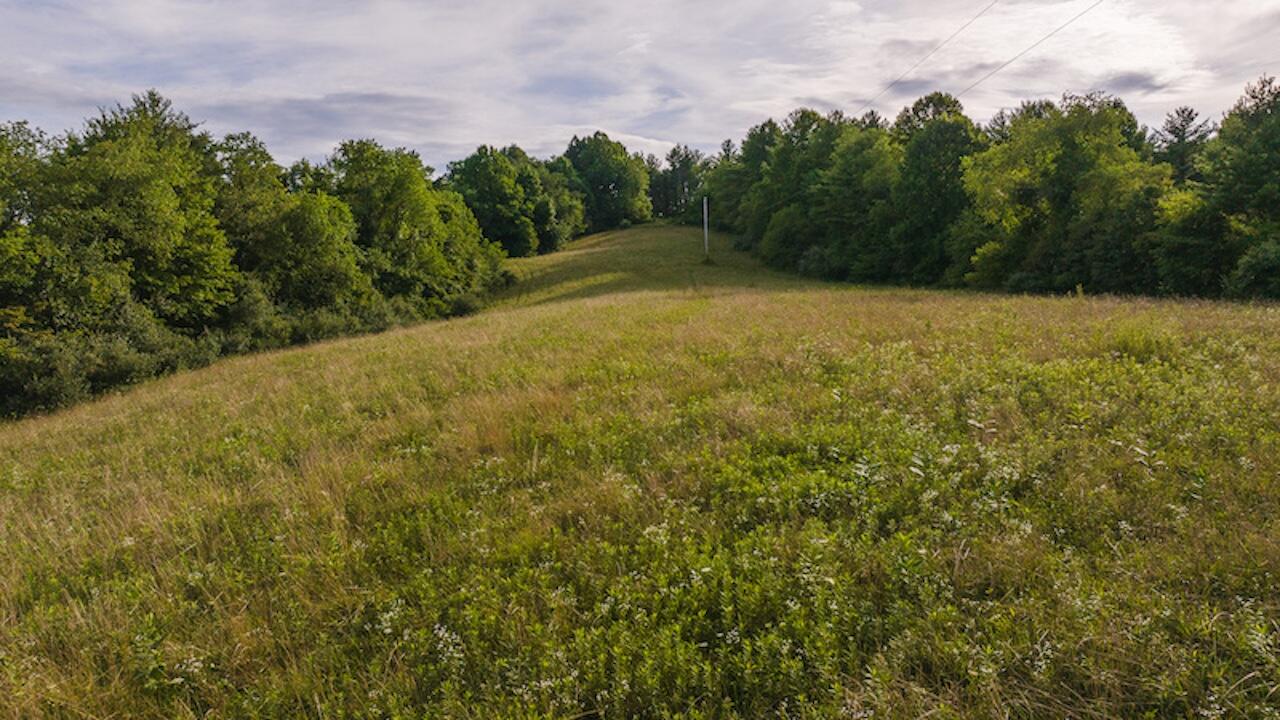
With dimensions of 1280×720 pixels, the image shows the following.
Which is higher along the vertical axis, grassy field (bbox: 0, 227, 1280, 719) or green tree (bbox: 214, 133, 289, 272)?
green tree (bbox: 214, 133, 289, 272)

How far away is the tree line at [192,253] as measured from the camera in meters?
20.4

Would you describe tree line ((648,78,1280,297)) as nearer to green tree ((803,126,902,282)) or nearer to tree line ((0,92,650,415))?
green tree ((803,126,902,282))

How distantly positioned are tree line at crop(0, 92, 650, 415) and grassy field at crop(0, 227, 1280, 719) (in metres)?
18.3

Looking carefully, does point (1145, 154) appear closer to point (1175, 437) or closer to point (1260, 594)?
point (1175, 437)

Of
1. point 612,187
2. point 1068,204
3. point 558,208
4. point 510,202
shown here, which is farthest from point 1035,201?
point 612,187

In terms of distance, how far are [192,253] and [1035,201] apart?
47.4m

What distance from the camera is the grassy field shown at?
2.86 meters

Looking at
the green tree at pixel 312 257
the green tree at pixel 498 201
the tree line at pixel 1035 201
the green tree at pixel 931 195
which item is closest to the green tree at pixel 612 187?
the green tree at pixel 498 201

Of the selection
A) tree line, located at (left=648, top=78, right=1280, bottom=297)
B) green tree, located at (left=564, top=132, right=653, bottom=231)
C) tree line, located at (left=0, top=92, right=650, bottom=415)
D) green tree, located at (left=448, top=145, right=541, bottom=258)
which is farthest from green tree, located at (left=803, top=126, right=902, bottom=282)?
green tree, located at (left=564, top=132, right=653, bottom=231)

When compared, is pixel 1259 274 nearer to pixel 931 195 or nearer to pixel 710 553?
pixel 931 195

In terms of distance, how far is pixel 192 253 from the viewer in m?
26.4

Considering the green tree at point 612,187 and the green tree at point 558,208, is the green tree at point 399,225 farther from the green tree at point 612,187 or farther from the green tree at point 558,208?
the green tree at point 612,187

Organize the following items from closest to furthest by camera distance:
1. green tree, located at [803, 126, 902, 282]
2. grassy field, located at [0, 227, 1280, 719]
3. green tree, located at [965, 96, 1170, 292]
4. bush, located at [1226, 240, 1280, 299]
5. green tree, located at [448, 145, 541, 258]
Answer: grassy field, located at [0, 227, 1280, 719] → bush, located at [1226, 240, 1280, 299] → green tree, located at [965, 96, 1170, 292] → green tree, located at [803, 126, 902, 282] → green tree, located at [448, 145, 541, 258]

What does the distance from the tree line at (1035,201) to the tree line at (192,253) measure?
32137 mm
